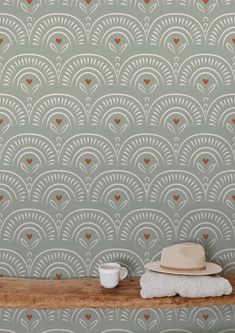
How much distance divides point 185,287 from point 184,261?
0.09 metres

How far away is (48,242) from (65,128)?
1.36 feet

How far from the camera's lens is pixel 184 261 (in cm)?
157

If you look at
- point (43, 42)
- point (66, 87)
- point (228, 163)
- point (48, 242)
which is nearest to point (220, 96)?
point (228, 163)

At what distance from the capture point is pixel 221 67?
5.52 ft

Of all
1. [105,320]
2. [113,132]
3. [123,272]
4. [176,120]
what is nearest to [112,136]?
[113,132]

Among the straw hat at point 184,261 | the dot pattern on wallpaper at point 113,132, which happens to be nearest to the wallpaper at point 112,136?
the dot pattern on wallpaper at point 113,132

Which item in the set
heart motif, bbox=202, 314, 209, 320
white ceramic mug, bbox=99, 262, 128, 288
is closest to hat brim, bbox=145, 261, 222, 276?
white ceramic mug, bbox=99, 262, 128, 288

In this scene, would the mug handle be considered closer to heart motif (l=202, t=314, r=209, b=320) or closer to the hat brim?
the hat brim

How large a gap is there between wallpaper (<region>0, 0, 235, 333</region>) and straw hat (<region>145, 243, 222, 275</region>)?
0.12 m

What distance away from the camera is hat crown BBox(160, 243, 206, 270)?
1.57 metres

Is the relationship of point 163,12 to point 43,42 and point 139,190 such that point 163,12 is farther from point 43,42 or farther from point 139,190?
point 139,190

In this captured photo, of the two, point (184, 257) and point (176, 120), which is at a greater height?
point (176, 120)

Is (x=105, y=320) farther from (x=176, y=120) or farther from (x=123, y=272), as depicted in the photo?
(x=176, y=120)

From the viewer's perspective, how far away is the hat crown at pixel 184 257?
1571 mm
